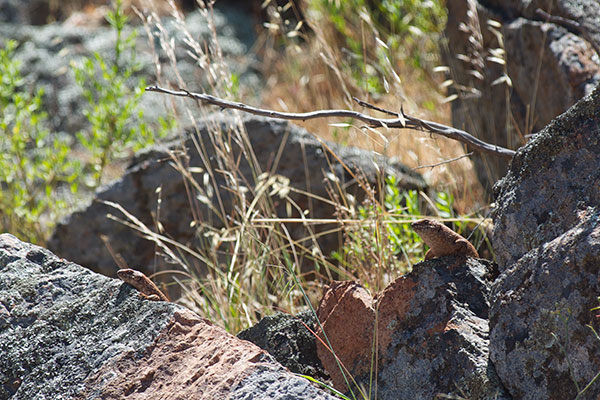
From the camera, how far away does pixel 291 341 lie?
204 cm

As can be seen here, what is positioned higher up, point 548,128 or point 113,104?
point 548,128

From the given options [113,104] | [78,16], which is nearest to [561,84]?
[113,104]

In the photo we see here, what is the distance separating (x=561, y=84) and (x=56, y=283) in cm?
211

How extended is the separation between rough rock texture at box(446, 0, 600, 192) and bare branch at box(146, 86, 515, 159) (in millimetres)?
689

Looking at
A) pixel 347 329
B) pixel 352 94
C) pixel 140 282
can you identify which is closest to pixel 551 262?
pixel 347 329

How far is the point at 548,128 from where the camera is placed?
1.77 metres

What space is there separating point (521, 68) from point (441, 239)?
1710 mm

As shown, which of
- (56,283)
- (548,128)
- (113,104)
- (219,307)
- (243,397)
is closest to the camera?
(243,397)

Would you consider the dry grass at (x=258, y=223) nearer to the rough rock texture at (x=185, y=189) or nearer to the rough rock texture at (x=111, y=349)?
the rough rock texture at (x=185, y=189)

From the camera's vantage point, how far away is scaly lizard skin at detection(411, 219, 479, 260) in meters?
1.87

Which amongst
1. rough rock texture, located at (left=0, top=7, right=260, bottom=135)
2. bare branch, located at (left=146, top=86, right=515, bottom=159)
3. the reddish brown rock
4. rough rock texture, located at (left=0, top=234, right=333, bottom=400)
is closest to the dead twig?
bare branch, located at (left=146, top=86, right=515, bottom=159)

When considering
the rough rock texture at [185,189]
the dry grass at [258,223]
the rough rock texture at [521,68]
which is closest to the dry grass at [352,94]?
the dry grass at [258,223]

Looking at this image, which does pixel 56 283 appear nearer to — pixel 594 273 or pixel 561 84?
pixel 594 273

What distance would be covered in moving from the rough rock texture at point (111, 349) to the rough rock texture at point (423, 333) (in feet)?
0.85
